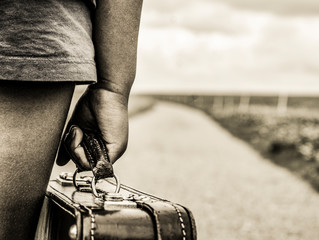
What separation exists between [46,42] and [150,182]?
7174 mm

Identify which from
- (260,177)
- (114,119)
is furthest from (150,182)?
(114,119)

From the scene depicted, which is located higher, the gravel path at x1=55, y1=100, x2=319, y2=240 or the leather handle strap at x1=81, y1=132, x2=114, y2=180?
the leather handle strap at x1=81, y1=132, x2=114, y2=180

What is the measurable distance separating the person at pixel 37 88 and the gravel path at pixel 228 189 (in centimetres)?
414

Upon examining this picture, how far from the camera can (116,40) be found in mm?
1591

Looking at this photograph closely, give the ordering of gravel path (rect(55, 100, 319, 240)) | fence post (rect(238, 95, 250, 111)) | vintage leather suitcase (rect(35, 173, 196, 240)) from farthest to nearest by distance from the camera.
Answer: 1. fence post (rect(238, 95, 250, 111))
2. gravel path (rect(55, 100, 319, 240))
3. vintage leather suitcase (rect(35, 173, 196, 240))

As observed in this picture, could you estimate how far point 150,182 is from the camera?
8406 millimetres

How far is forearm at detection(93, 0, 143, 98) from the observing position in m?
1.58

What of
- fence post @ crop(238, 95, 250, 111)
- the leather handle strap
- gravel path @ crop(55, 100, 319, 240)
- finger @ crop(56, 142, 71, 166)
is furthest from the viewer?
fence post @ crop(238, 95, 250, 111)

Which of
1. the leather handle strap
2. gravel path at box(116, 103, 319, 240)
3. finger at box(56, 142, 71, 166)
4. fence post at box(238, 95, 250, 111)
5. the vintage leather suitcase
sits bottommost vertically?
fence post at box(238, 95, 250, 111)

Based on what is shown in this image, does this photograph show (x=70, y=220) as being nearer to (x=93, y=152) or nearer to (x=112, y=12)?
(x=93, y=152)

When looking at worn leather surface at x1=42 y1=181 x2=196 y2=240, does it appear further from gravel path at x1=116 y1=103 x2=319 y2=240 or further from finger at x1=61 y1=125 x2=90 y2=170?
gravel path at x1=116 y1=103 x2=319 y2=240

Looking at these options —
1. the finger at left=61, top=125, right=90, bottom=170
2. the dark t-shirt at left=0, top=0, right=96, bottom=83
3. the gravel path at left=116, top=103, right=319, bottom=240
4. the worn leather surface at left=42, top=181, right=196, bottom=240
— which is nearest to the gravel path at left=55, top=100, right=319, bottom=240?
the gravel path at left=116, top=103, right=319, bottom=240

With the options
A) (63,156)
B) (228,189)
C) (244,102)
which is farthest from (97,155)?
(244,102)

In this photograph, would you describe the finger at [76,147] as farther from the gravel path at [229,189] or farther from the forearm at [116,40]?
the gravel path at [229,189]
